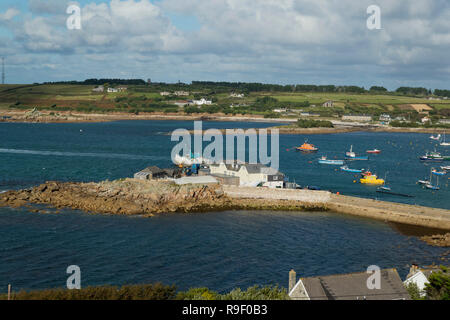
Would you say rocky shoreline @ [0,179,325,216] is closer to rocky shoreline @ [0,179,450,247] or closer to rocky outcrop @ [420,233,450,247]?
rocky shoreline @ [0,179,450,247]

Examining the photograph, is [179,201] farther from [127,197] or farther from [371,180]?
[371,180]

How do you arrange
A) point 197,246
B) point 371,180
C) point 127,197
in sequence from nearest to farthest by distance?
point 197,246, point 127,197, point 371,180

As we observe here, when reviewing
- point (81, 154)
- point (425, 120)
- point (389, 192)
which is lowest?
point (389, 192)

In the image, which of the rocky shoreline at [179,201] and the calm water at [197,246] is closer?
the calm water at [197,246]

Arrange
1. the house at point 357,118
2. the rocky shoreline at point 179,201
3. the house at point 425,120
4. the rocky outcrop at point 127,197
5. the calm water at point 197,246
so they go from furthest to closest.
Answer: the house at point 357,118 → the house at point 425,120 → the rocky outcrop at point 127,197 → the rocky shoreline at point 179,201 → the calm water at point 197,246

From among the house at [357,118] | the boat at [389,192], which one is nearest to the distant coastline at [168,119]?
the house at [357,118]

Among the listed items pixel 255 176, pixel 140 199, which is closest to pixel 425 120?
pixel 255 176

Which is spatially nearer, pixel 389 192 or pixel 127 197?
pixel 127 197

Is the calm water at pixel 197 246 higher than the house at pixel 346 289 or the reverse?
the reverse

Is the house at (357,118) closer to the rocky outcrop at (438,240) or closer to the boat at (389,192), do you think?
the boat at (389,192)
